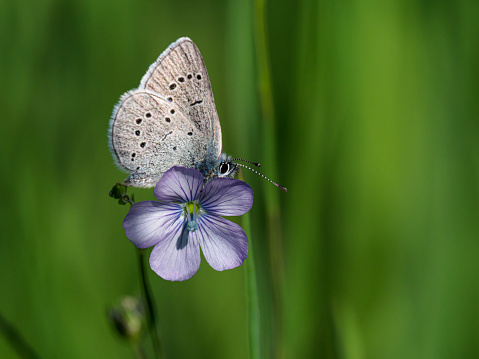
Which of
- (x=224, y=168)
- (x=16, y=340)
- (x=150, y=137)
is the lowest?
(x=16, y=340)

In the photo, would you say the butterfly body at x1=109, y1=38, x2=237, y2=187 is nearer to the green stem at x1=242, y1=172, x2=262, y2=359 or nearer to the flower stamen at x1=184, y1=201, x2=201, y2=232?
the flower stamen at x1=184, y1=201, x2=201, y2=232

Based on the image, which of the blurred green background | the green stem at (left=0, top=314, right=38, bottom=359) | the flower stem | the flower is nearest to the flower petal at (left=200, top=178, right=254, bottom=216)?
the flower

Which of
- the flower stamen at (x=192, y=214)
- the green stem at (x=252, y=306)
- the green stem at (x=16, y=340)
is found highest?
the flower stamen at (x=192, y=214)

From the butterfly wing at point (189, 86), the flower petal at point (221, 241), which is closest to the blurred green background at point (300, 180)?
the butterfly wing at point (189, 86)

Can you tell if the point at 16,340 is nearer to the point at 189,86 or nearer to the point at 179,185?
the point at 179,185

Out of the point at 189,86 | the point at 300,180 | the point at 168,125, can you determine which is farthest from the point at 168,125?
the point at 300,180

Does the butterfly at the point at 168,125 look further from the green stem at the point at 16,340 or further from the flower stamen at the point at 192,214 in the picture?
the green stem at the point at 16,340
